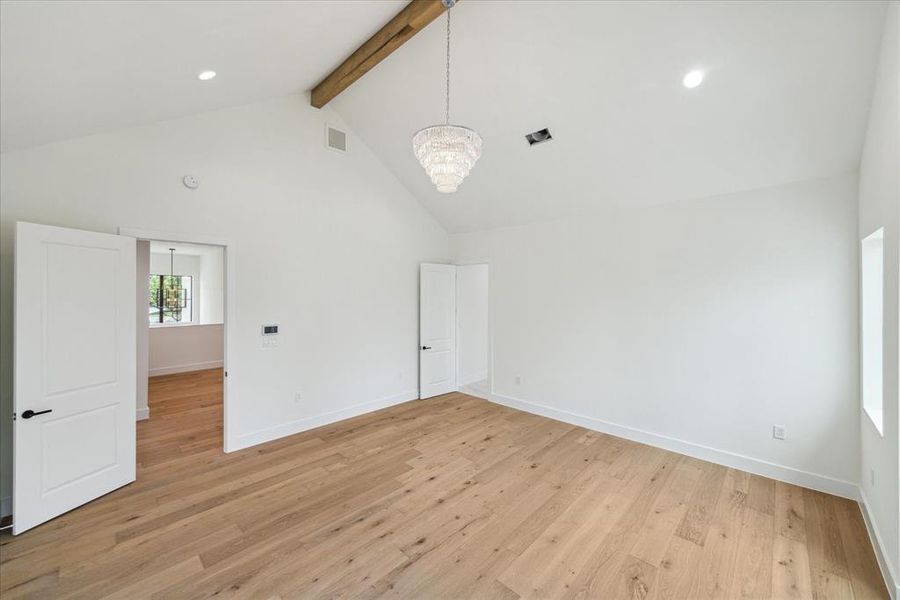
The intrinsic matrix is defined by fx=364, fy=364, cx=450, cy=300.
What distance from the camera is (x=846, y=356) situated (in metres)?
3.00

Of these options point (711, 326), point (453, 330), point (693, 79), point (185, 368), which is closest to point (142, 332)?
point (185, 368)

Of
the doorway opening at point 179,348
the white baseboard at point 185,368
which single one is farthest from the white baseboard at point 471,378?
the white baseboard at point 185,368

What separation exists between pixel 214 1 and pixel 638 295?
4370 millimetres

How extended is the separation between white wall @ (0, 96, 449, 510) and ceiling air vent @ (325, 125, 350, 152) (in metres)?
0.08

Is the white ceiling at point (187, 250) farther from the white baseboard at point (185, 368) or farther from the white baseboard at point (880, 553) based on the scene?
the white baseboard at point (880, 553)

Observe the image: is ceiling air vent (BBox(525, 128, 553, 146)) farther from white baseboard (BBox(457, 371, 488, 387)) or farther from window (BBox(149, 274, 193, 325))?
Result: window (BBox(149, 274, 193, 325))

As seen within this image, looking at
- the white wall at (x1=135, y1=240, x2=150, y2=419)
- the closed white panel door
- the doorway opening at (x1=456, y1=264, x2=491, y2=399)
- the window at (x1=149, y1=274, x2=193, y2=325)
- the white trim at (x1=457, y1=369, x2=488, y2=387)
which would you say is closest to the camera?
the white wall at (x1=135, y1=240, x2=150, y2=419)

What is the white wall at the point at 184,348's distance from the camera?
730 cm

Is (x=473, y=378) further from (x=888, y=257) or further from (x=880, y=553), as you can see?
(x=888, y=257)

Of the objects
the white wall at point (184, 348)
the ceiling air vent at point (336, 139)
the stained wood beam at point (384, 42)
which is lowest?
the white wall at point (184, 348)

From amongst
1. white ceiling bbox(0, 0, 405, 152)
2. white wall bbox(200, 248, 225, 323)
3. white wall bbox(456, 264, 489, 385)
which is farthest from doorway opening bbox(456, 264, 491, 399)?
white wall bbox(200, 248, 225, 323)

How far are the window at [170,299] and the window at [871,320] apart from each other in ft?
36.2

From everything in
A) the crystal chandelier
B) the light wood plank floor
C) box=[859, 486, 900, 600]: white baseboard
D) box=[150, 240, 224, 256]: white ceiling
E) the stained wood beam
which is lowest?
the light wood plank floor

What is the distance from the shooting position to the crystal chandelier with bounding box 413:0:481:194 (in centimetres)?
245
